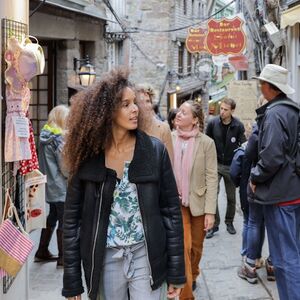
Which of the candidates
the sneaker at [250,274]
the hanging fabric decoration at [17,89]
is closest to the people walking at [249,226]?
the sneaker at [250,274]

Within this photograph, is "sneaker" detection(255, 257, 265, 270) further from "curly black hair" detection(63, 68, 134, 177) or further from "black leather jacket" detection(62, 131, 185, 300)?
"curly black hair" detection(63, 68, 134, 177)

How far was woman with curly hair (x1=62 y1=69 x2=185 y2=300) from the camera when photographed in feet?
9.57

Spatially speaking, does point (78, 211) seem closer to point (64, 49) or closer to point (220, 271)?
point (220, 271)

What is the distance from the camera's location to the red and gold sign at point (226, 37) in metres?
13.1

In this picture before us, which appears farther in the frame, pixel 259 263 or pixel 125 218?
pixel 259 263

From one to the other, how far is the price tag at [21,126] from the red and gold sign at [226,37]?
10.1 m

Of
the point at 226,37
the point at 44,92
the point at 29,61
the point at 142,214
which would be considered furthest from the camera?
the point at 226,37

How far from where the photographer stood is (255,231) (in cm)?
518

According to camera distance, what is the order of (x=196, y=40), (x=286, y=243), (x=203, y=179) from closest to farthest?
(x=286, y=243) → (x=203, y=179) → (x=196, y=40)

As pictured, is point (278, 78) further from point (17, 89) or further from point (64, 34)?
point (64, 34)

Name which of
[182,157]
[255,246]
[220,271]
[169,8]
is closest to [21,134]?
[182,157]

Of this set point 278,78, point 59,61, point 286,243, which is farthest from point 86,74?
point 286,243

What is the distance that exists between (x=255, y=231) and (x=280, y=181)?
50.4 inches

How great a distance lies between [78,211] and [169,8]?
21272 mm
